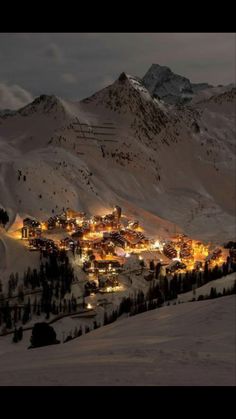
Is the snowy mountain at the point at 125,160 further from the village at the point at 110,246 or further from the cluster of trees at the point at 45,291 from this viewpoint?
the cluster of trees at the point at 45,291

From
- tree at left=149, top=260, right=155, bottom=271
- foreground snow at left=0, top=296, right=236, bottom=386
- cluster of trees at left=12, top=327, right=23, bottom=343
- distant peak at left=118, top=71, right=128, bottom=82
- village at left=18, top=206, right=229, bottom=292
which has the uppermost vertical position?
distant peak at left=118, top=71, right=128, bottom=82

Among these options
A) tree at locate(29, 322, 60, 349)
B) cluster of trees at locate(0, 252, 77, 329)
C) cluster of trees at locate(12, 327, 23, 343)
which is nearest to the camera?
tree at locate(29, 322, 60, 349)

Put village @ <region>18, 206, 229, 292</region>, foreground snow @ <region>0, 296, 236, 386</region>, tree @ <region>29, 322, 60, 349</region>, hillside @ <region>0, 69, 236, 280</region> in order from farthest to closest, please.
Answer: hillside @ <region>0, 69, 236, 280</region>
village @ <region>18, 206, 229, 292</region>
tree @ <region>29, 322, 60, 349</region>
foreground snow @ <region>0, 296, 236, 386</region>

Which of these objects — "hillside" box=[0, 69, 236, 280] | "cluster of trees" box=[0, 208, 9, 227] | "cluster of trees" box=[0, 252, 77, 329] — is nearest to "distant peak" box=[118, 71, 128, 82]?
"hillside" box=[0, 69, 236, 280]

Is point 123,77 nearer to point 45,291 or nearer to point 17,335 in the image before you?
point 45,291

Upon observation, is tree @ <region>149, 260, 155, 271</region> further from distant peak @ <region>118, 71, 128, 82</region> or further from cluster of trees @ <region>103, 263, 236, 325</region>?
distant peak @ <region>118, 71, 128, 82</region>

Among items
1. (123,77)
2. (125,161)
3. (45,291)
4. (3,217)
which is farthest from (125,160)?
(45,291)
